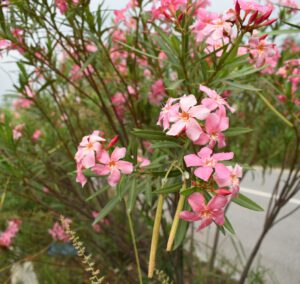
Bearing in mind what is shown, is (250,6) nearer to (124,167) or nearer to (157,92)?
(124,167)

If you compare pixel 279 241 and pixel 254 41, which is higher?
pixel 254 41

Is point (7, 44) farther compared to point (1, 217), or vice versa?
point (1, 217)

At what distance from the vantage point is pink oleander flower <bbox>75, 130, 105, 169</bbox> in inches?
32.6

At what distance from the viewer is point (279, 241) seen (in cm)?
348

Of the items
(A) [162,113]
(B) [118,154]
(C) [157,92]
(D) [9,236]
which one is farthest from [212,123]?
(D) [9,236]

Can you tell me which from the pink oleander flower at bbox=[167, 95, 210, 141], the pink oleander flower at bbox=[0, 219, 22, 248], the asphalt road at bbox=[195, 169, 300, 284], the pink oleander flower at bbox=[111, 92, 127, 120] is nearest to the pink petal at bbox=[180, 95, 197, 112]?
the pink oleander flower at bbox=[167, 95, 210, 141]

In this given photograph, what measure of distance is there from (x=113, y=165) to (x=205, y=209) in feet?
0.83

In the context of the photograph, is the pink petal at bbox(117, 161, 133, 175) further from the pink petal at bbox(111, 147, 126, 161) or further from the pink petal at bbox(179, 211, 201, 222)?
the pink petal at bbox(179, 211, 201, 222)

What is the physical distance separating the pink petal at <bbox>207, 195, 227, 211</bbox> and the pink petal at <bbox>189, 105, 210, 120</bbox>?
15cm

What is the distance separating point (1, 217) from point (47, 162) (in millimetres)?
1130

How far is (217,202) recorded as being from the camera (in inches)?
27.6

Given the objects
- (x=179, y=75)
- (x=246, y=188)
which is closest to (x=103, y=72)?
(x=179, y=75)

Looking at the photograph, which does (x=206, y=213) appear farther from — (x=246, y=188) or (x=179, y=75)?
(x=246, y=188)

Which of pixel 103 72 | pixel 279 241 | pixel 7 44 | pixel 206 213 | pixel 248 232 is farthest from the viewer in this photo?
pixel 248 232
